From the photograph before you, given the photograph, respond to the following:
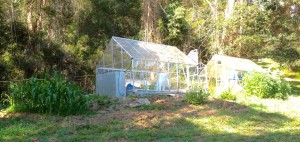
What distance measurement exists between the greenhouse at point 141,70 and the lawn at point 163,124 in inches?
161

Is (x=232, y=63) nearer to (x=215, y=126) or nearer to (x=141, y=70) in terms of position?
(x=141, y=70)

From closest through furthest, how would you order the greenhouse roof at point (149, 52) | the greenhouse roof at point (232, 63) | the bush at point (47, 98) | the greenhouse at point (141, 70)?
the bush at point (47, 98), the greenhouse at point (141, 70), the greenhouse roof at point (149, 52), the greenhouse roof at point (232, 63)

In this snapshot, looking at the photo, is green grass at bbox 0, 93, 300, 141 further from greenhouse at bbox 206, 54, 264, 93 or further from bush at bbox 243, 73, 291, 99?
greenhouse at bbox 206, 54, 264, 93

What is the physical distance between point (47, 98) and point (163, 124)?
315 centimetres

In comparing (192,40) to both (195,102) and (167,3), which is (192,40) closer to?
(167,3)

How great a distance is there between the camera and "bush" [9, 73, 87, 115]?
8797mm

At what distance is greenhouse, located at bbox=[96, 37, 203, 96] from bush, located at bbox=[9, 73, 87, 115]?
16.5ft

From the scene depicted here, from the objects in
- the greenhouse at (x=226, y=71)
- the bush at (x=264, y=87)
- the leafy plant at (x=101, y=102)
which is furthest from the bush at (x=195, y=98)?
the greenhouse at (x=226, y=71)

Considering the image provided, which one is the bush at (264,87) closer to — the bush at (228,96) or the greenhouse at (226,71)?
the bush at (228,96)

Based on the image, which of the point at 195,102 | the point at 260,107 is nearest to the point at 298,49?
the point at 260,107

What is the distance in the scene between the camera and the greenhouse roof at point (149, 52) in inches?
630

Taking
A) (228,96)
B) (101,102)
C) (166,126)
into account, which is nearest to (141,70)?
(228,96)

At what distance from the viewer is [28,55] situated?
15461mm

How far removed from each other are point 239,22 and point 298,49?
403cm
